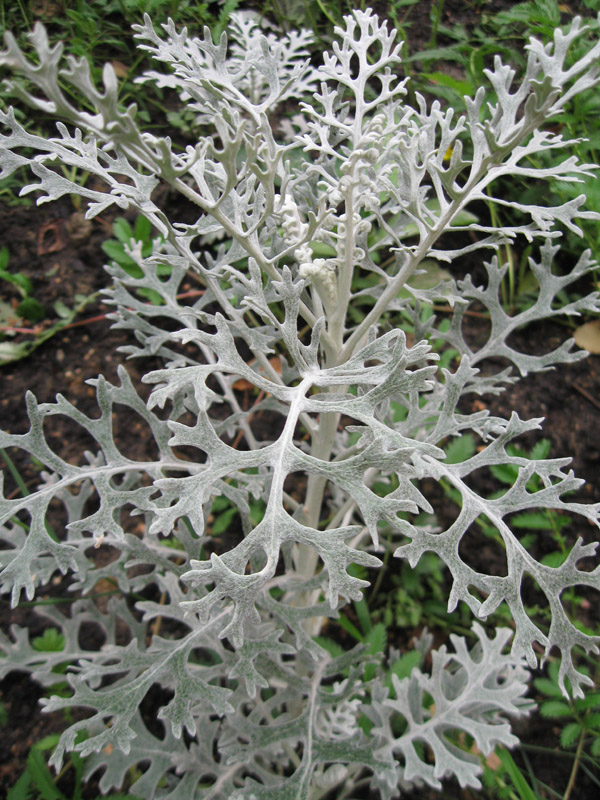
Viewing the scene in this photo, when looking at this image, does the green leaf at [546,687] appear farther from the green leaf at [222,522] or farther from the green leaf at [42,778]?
the green leaf at [42,778]

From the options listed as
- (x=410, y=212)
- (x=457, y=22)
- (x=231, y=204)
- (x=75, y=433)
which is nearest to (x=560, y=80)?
(x=410, y=212)

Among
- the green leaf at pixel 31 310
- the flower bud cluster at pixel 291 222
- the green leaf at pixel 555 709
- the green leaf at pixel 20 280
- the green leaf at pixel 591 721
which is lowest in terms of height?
the green leaf at pixel 591 721

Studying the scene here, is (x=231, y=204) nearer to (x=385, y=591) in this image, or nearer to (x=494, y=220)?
(x=385, y=591)

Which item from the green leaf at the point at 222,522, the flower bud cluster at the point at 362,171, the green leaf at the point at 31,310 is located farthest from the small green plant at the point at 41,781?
the green leaf at the point at 31,310

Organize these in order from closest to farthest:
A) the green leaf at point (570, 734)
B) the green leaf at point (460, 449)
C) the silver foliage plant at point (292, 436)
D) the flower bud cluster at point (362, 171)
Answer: the silver foliage plant at point (292, 436) → the flower bud cluster at point (362, 171) → the green leaf at point (570, 734) → the green leaf at point (460, 449)

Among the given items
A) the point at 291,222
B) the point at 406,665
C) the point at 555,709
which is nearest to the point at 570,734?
the point at 555,709

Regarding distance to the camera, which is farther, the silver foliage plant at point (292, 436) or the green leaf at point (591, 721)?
the green leaf at point (591, 721)

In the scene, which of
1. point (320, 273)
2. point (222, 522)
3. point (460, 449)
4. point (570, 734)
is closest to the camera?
point (320, 273)

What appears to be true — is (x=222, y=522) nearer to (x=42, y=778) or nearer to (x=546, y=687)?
(x=42, y=778)

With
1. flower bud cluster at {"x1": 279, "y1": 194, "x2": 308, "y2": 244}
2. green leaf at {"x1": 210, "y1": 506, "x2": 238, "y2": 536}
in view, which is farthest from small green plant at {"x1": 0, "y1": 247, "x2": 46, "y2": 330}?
flower bud cluster at {"x1": 279, "y1": 194, "x2": 308, "y2": 244}

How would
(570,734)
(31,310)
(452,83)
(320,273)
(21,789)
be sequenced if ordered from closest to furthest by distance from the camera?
(320,273)
(21,789)
(570,734)
(452,83)
(31,310)

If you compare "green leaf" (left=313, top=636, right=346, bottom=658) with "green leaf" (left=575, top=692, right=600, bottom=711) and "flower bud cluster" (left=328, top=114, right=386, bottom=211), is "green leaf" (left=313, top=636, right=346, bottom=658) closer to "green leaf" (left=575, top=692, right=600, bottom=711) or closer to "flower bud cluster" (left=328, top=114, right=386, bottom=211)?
"green leaf" (left=575, top=692, right=600, bottom=711)
